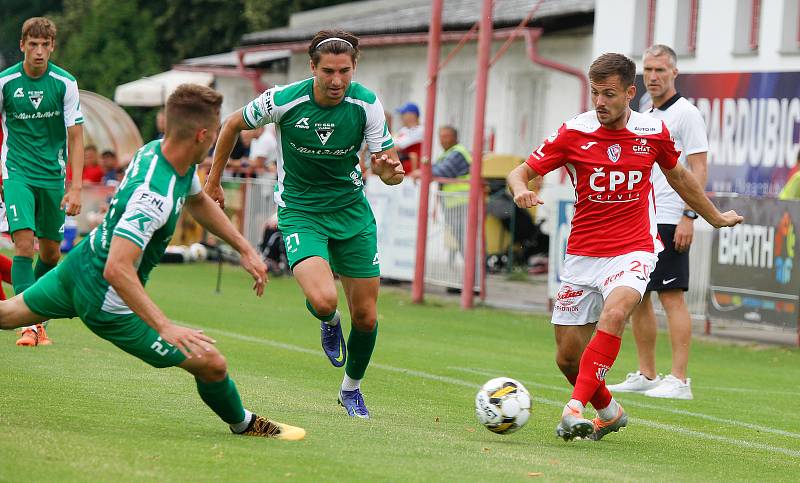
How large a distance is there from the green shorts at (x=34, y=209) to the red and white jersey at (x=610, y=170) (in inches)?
189

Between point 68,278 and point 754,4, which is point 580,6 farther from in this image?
point 68,278

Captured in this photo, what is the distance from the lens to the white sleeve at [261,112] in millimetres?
8891

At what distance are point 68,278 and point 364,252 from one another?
236cm

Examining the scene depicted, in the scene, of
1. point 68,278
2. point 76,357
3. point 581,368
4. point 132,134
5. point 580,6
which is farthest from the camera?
point 132,134

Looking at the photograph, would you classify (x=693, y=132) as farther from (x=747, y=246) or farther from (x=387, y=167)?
(x=747, y=246)

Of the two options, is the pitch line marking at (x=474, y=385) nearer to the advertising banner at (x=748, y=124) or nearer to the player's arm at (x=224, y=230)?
the player's arm at (x=224, y=230)

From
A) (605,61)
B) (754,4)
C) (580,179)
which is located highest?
(754,4)

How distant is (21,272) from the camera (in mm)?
11367

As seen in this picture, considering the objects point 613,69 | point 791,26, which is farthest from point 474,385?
point 791,26

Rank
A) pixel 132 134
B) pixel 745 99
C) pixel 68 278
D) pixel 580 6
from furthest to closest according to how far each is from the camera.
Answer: pixel 132 134
pixel 580 6
pixel 745 99
pixel 68 278

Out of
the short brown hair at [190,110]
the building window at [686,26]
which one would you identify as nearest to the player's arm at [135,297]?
the short brown hair at [190,110]

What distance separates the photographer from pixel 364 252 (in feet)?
29.6

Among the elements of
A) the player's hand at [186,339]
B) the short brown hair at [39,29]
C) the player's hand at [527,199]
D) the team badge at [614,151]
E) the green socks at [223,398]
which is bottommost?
the green socks at [223,398]

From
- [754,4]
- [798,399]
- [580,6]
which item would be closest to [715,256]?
[798,399]
